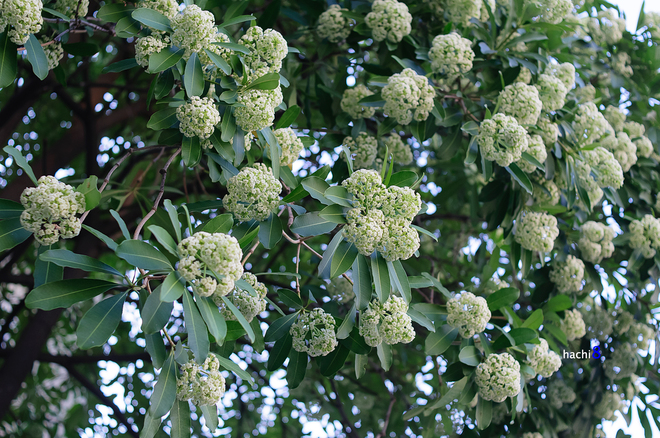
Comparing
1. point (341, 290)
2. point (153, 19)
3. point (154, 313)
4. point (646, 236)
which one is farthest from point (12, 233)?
point (646, 236)

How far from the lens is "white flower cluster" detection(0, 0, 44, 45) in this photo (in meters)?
1.94

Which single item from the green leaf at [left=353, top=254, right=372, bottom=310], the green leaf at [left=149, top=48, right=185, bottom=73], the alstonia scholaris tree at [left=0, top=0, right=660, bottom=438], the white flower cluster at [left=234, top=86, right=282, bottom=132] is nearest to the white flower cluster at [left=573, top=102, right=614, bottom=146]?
the alstonia scholaris tree at [left=0, top=0, right=660, bottom=438]

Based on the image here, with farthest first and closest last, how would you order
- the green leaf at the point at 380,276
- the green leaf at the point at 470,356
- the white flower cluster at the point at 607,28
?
the white flower cluster at the point at 607,28 < the green leaf at the point at 470,356 < the green leaf at the point at 380,276

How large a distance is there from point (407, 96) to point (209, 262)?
1480mm

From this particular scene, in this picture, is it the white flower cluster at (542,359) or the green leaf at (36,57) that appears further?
the white flower cluster at (542,359)

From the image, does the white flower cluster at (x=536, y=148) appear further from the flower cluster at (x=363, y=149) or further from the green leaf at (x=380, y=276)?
the green leaf at (x=380, y=276)

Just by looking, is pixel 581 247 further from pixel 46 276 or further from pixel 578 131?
pixel 46 276

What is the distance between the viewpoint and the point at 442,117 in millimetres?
2805

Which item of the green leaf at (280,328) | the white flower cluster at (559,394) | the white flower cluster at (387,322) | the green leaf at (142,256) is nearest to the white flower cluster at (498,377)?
the white flower cluster at (387,322)

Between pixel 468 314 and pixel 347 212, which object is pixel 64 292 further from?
pixel 468 314

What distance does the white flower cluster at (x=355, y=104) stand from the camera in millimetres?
3066

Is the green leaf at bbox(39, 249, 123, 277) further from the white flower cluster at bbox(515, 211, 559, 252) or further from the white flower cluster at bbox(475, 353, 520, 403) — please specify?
the white flower cluster at bbox(515, 211, 559, 252)

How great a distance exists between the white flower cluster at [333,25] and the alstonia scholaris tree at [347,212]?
Result: 17 millimetres

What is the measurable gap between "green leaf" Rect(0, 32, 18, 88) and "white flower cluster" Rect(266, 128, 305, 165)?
1078 mm
